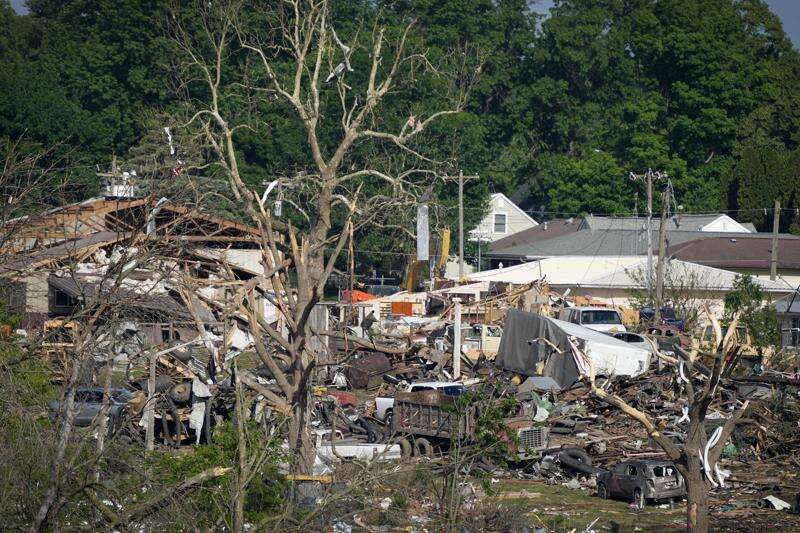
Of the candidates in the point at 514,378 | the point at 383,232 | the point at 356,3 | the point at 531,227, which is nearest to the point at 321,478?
the point at 514,378

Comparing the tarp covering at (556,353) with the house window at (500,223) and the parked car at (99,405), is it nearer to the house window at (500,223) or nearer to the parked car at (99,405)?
the parked car at (99,405)

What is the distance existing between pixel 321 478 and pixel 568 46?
71034 mm

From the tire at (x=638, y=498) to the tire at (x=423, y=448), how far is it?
13.2 feet

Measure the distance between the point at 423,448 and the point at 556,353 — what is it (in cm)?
753

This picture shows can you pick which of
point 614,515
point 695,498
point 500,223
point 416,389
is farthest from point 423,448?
point 500,223

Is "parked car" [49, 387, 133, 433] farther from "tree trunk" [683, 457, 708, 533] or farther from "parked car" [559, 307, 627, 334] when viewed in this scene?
"parked car" [559, 307, 627, 334]

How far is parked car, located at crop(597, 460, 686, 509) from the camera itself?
1950 cm

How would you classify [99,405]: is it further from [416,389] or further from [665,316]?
[665,316]

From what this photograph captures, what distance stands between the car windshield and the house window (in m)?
36.7

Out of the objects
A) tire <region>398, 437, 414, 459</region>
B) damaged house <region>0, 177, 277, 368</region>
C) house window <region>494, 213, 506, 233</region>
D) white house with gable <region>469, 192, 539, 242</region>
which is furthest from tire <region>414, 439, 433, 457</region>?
house window <region>494, 213, 506, 233</region>

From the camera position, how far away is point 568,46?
81938 mm

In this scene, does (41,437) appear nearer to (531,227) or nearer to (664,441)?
(664,441)

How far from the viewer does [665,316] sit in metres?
41.5

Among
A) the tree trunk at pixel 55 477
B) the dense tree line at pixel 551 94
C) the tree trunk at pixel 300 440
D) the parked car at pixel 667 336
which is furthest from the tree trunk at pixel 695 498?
the dense tree line at pixel 551 94
